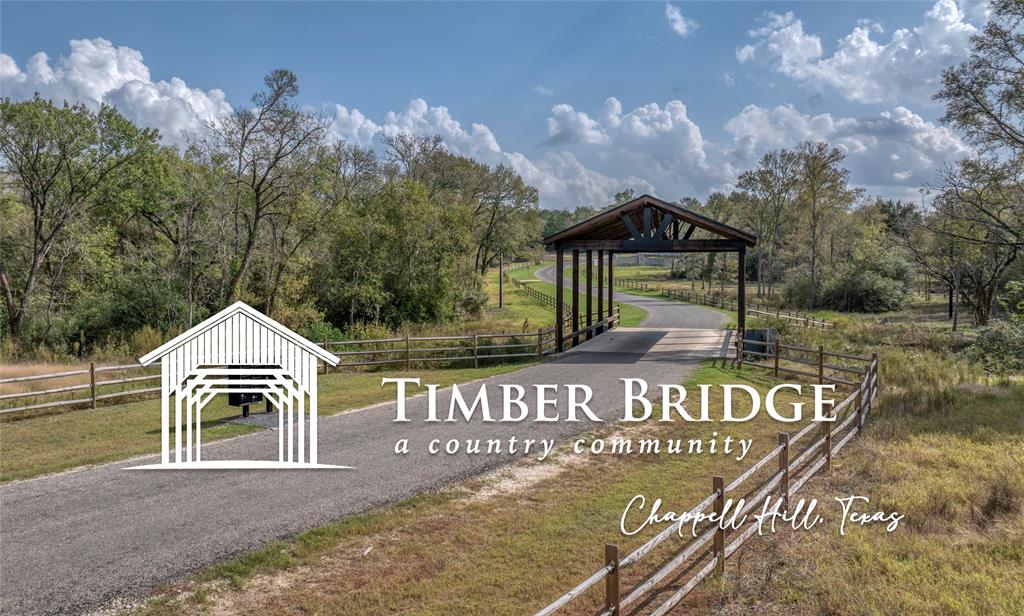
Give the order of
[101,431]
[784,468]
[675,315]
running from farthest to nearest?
[675,315]
[101,431]
[784,468]

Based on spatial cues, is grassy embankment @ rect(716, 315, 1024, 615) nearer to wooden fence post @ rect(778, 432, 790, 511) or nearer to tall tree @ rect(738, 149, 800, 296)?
wooden fence post @ rect(778, 432, 790, 511)

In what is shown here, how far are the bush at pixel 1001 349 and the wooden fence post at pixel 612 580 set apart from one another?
1647 cm

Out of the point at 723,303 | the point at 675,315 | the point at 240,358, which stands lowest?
the point at 240,358

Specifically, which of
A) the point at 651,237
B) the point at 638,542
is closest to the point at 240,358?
the point at 638,542

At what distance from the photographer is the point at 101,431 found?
10.7m

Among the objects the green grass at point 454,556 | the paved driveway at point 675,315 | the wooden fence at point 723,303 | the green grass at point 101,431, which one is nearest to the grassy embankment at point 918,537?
the green grass at point 454,556

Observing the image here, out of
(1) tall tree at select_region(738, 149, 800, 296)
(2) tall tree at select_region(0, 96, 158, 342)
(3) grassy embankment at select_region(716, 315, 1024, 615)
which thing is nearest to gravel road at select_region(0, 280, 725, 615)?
(3) grassy embankment at select_region(716, 315, 1024, 615)

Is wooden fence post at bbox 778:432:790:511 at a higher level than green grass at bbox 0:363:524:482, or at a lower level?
higher

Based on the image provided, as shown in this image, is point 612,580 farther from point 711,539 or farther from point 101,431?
point 101,431

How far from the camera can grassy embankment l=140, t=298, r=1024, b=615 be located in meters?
5.09

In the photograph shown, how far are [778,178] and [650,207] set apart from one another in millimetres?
32258

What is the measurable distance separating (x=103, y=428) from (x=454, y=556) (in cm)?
852

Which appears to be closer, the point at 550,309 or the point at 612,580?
the point at 612,580

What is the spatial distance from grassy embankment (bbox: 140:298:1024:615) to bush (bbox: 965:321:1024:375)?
9402 millimetres
